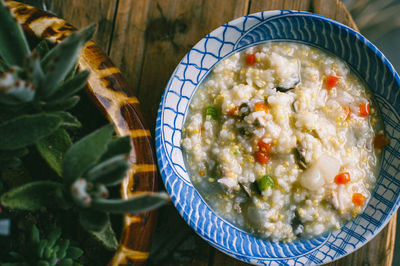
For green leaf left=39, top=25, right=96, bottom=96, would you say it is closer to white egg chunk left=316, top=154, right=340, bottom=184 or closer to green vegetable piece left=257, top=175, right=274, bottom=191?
green vegetable piece left=257, top=175, right=274, bottom=191

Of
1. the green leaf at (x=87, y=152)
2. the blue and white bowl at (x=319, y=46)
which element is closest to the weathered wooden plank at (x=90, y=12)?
the blue and white bowl at (x=319, y=46)

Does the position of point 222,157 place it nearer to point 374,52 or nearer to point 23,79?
point 374,52

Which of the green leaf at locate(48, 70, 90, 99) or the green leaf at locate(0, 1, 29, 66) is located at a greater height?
the green leaf at locate(0, 1, 29, 66)

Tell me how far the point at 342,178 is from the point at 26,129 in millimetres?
1354

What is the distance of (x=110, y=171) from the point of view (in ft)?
2.76

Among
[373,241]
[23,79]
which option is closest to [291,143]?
[373,241]

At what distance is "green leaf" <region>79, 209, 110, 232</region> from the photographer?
0.94 m

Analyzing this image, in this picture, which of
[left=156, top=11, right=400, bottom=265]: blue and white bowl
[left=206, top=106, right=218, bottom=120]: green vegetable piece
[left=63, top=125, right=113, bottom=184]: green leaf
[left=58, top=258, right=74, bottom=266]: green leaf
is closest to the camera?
[left=63, top=125, right=113, bottom=184]: green leaf

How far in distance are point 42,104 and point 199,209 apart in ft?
3.04

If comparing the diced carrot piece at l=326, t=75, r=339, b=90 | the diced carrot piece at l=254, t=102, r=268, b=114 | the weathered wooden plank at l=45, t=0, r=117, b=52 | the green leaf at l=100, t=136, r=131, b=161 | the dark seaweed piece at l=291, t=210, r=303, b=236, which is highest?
the weathered wooden plank at l=45, t=0, r=117, b=52

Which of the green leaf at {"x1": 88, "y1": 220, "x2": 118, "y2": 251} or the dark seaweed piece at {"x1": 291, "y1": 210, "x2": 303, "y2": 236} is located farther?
the dark seaweed piece at {"x1": 291, "y1": 210, "x2": 303, "y2": 236}

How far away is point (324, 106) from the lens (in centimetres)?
178

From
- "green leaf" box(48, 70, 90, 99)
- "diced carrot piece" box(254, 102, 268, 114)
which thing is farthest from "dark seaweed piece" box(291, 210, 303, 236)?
"green leaf" box(48, 70, 90, 99)

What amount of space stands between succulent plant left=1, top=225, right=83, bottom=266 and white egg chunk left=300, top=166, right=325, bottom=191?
3.26ft
